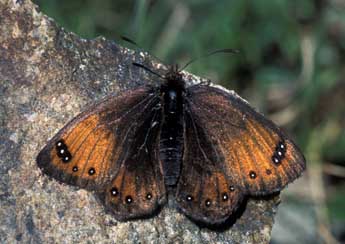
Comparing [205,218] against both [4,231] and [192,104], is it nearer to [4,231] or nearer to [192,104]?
[192,104]

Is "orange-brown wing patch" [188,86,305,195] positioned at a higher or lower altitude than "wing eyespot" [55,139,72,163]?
higher

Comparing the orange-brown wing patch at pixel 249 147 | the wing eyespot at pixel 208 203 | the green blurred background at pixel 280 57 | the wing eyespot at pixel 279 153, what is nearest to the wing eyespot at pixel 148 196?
the wing eyespot at pixel 208 203

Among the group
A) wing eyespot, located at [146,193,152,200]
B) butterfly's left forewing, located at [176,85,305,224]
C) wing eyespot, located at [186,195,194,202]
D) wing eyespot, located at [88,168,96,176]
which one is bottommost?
wing eyespot, located at [146,193,152,200]

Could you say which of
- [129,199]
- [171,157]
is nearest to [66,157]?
[129,199]

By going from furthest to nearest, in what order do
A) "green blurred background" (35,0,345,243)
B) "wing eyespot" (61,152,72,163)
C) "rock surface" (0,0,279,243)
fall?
"green blurred background" (35,0,345,243)
"rock surface" (0,0,279,243)
"wing eyespot" (61,152,72,163)

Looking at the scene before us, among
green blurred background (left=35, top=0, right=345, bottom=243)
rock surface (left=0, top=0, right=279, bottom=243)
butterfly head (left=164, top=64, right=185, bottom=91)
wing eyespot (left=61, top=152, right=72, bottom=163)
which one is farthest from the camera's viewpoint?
green blurred background (left=35, top=0, right=345, bottom=243)

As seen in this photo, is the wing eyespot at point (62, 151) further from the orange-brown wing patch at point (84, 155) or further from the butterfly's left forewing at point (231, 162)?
the butterfly's left forewing at point (231, 162)

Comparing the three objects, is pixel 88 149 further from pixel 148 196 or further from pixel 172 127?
pixel 172 127

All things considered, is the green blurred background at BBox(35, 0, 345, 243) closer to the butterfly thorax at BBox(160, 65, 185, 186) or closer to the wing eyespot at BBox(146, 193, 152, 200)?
the butterfly thorax at BBox(160, 65, 185, 186)

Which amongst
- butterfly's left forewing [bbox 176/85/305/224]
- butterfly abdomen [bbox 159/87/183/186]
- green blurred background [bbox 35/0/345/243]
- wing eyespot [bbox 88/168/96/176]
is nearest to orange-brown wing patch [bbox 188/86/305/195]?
butterfly's left forewing [bbox 176/85/305/224]
